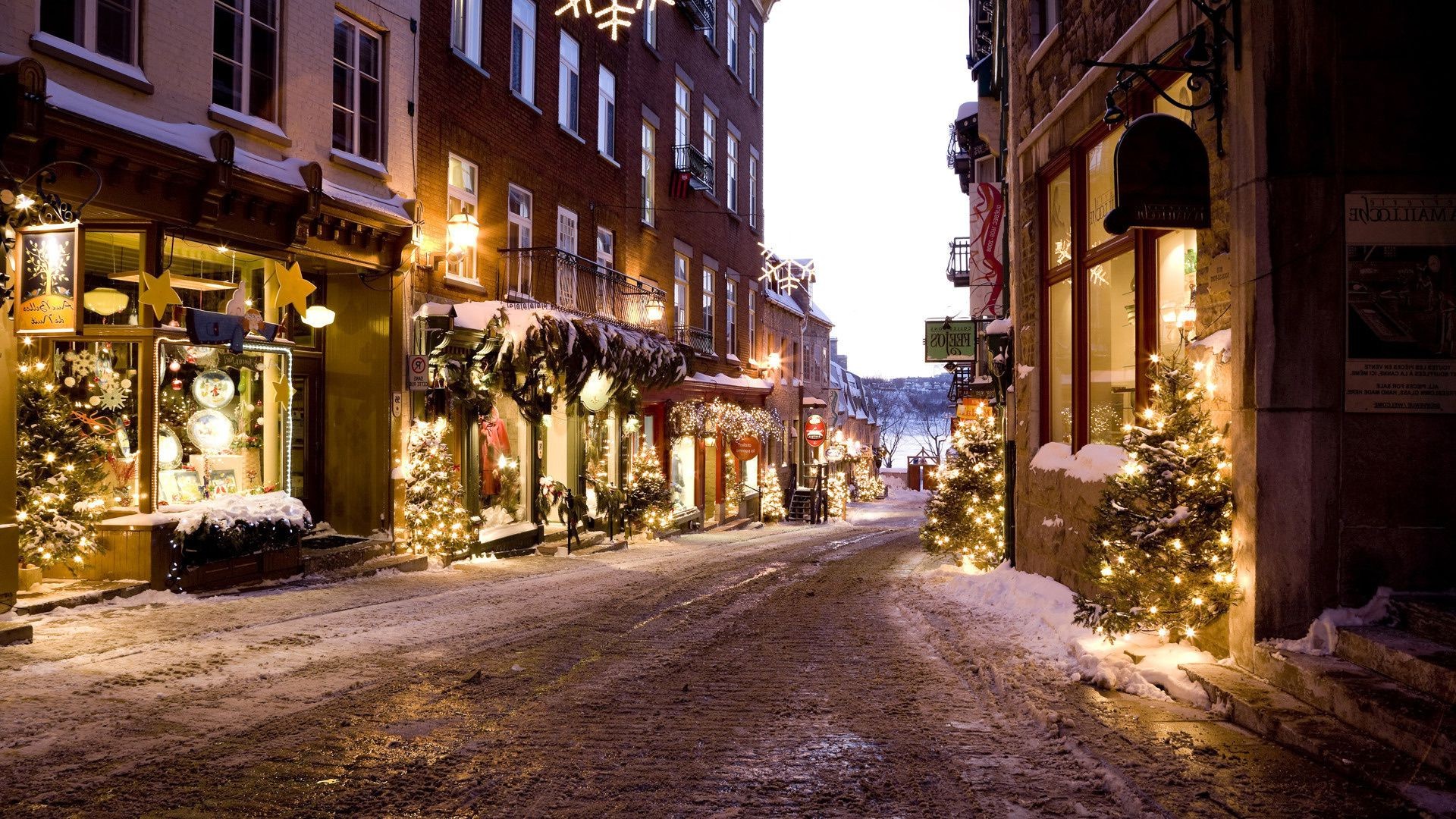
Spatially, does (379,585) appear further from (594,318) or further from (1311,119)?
(1311,119)

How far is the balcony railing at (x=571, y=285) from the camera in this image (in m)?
A: 17.2

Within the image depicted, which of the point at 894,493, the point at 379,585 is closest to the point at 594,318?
the point at 379,585

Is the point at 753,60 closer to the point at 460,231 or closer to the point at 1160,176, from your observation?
the point at 460,231

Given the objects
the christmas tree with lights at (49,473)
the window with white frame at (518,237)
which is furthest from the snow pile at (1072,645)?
the window with white frame at (518,237)

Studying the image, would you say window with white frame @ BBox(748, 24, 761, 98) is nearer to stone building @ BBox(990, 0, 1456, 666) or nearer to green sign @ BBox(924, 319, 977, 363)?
green sign @ BBox(924, 319, 977, 363)

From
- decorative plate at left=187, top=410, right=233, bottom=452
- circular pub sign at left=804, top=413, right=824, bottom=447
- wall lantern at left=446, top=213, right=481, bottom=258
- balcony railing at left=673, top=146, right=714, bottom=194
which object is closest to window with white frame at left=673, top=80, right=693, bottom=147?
balcony railing at left=673, top=146, right=714, bottom=194

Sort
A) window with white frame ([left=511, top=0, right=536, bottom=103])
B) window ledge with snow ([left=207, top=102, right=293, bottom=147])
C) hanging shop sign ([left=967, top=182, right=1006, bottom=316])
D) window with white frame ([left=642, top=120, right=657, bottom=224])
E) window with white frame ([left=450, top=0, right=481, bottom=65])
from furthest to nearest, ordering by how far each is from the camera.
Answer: window with white frame ([left=642, top=120, right=657, bottom=224]), hanging shop sign ([left=967, top=182, right=1006, bottom=316]), window with white frame ([left=511, top=0, right=536, bottom=103]), window with white frame ([left=450, top=0, right=481, bottom=65]), window ledge with snow ([left=207, top=102, right=293, bottom=147])

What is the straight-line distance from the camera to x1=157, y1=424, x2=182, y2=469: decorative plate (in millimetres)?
11273

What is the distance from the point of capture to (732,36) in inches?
1220

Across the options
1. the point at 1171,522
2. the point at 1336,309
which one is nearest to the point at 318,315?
the point at 1171,522

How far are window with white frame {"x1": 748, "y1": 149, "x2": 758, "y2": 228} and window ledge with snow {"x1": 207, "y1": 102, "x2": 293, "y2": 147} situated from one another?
2142 cm

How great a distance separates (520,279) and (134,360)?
745 centimetres

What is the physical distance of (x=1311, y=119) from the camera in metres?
6.70

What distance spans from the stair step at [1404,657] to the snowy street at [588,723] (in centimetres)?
80
